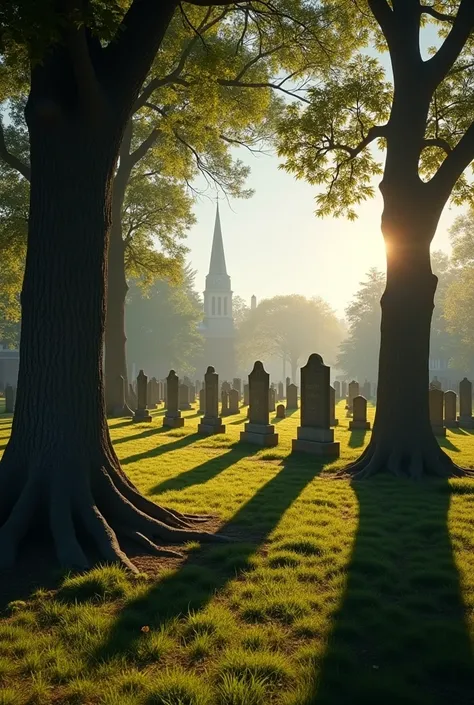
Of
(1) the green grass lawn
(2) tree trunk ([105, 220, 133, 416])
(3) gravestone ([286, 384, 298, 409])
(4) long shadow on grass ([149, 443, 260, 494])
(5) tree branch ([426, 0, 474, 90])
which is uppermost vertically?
(5) tree branch ([426, 0, 474, 90])

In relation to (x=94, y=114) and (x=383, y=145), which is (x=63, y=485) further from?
(x=383, y=145)

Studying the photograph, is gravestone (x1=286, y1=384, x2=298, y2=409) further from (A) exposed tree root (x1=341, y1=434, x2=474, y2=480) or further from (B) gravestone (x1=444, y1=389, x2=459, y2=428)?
(A) exposed tree root (x1=341, y1=434, x2=474, y2=480)

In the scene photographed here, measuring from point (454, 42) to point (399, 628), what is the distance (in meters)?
9.26

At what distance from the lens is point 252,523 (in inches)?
251

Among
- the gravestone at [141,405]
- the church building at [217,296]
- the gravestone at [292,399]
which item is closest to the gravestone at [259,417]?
the gravestone at [141,405]

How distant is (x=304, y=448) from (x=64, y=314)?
298 inches

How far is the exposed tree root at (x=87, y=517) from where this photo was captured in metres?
4.81

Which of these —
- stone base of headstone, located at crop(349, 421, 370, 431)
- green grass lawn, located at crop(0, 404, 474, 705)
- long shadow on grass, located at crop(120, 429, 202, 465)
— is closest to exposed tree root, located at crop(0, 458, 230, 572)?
green grass lawn, located at crop(0, 404, 474, 705)

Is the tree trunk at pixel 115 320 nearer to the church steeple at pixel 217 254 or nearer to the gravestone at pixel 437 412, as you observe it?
the gravestone at pixel 437 412

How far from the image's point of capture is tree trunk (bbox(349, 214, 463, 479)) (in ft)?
31.3

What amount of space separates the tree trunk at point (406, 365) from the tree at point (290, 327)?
5755cm

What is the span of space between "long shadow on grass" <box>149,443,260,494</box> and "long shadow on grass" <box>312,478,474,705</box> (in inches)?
122

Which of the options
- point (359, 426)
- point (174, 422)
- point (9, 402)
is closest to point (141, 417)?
point (174, 422)

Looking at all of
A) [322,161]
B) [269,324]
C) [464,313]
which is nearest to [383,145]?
[322,161]
